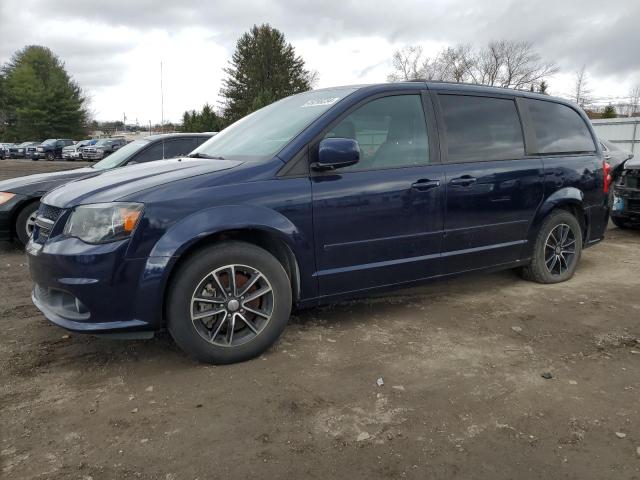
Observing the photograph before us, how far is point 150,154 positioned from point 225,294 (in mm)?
4557

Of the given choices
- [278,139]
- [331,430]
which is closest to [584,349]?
[331,430]

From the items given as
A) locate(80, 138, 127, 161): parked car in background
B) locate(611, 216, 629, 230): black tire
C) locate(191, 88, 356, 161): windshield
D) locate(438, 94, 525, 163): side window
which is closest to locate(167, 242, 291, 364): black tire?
locate(191, 88, 356, 161): windshield

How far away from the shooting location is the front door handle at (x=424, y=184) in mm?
3834

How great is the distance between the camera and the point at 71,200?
3191 mm

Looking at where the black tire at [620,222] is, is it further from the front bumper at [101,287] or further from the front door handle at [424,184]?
the front bumper at [101,287]

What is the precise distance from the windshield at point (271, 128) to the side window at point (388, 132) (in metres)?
0.21

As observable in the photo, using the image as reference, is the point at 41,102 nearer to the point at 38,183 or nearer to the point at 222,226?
the point at 38,183

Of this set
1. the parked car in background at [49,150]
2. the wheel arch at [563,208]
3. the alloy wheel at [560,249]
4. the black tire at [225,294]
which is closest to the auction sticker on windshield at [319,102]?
the black tire at [225,294]

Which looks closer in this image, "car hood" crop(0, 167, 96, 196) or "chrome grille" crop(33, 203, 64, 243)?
"chrome grille" crop(33, 203, 64, 243)

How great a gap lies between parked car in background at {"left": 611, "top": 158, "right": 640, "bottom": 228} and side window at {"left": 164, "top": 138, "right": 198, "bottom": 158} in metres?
6.26

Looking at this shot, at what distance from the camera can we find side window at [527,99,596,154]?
4770mm

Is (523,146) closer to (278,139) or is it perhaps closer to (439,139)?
(439,139)

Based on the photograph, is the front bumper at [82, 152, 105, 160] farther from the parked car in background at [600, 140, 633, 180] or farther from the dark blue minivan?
the dark blue minivan

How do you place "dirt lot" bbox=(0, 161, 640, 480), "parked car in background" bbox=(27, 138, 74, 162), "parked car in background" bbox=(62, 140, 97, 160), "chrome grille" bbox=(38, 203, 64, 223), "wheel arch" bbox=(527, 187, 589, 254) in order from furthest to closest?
1. "parked car in background" bbox=(27, 138, 74, 162)
2. "parked car in background" bbox=(62, 140, 97, 160)
3. "wheel arch" bbox=(527, 187, 589, 254)
4. "chrome grille" bbox=(38, 203, 64, 223)
5. "dirt lot" bbox=(0, 161, 640, 480)
